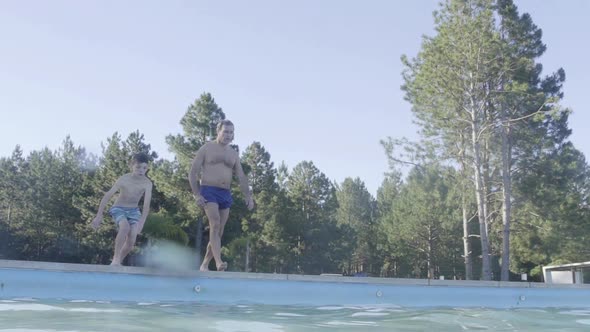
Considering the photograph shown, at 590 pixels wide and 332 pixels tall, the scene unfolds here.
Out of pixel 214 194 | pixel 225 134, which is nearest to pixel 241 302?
pixel 214 194

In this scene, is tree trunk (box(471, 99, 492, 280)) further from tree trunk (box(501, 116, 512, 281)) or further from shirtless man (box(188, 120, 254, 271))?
shirtless man (box(188, 120, 254, 271))

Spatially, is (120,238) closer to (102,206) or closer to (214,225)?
(102,206)

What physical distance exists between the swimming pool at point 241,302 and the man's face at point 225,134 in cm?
151

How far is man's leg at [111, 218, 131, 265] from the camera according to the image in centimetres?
661

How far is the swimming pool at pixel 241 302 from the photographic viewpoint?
4414 mm

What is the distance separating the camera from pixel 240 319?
15.5 ft

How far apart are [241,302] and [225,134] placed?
1870 mm

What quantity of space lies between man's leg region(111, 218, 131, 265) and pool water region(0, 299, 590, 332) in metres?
1.17

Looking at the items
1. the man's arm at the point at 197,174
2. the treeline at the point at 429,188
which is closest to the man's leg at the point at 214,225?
the man's arm at the point at 197,174

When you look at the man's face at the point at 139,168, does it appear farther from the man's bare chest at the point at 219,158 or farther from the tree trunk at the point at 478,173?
the tree trunk at the point at 478,173

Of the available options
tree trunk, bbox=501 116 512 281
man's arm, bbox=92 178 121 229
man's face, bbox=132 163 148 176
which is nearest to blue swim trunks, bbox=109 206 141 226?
man's arm, bbox=92 178 121 229

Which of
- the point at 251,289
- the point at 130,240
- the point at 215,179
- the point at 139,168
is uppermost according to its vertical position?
the point at 139,168

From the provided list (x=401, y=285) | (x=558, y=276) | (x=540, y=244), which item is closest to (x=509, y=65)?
(x=558, y=276)

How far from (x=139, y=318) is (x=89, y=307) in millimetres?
857
